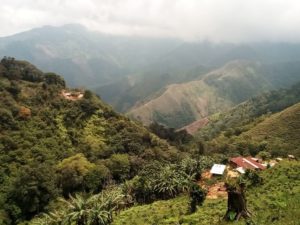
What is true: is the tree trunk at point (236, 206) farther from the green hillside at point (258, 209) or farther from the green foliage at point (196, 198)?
the green foliage at point (196, 198)

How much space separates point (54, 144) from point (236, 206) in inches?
2947

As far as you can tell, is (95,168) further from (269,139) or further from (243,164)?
(269,139)

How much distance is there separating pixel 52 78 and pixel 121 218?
287 ft

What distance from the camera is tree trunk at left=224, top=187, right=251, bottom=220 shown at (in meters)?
33.2

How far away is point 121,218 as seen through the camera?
53.2 meters

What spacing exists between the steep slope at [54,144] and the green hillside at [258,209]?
100 ft

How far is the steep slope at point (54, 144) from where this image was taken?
3110 inches

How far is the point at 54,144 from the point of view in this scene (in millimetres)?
101562

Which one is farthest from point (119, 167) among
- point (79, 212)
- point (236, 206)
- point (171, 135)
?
point (236, 206)

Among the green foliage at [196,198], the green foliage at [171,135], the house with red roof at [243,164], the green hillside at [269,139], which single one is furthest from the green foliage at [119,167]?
the green foliage at [171,135]

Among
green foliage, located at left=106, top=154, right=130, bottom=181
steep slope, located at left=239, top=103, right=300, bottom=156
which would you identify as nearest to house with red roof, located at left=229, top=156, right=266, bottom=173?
green foliage, located at left=106, top=154, right=130, bottom=181

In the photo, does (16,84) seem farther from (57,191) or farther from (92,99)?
(57,191)

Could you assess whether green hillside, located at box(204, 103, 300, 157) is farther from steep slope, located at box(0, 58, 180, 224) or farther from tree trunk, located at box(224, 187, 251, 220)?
tree trunk, located at box(224, 187, 251, 220)

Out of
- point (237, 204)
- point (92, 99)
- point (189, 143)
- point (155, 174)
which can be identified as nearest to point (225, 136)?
point (189, 143)
